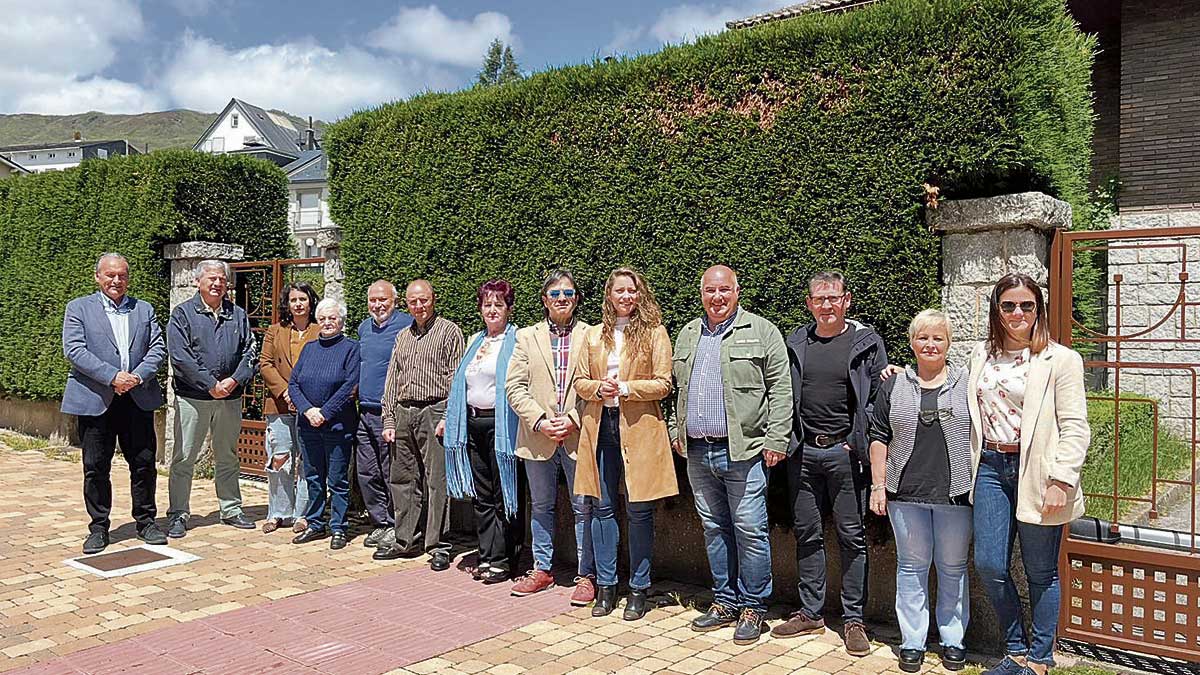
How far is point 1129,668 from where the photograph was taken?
427 cm

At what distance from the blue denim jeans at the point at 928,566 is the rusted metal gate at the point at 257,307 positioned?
19.9 feet

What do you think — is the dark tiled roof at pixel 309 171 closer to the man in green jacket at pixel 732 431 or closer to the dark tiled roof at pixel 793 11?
the dark tiled roof at pixel 793 11

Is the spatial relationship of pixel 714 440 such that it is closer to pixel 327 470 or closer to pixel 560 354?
pixel 560 354

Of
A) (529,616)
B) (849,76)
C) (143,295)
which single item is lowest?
(529,616)

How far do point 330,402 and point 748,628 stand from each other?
3421 mm

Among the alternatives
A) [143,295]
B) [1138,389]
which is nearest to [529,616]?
[143,295]

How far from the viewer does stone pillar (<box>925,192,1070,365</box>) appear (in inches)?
178

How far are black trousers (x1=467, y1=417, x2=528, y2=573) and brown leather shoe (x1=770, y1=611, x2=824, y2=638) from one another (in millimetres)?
1831

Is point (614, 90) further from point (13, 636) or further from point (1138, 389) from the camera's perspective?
point (1138, 389)

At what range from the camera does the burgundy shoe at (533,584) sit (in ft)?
18.2

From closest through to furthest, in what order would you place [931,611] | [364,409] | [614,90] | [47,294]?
[931,611] → [614,90] → [364,409] → [47,294]

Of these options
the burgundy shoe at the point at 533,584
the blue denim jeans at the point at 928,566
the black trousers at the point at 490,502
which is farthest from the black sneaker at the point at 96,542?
the blue denim jeans at the point at 928,566

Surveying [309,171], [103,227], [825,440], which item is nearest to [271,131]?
[309,171]

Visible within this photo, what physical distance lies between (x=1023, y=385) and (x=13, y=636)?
16.9ft
